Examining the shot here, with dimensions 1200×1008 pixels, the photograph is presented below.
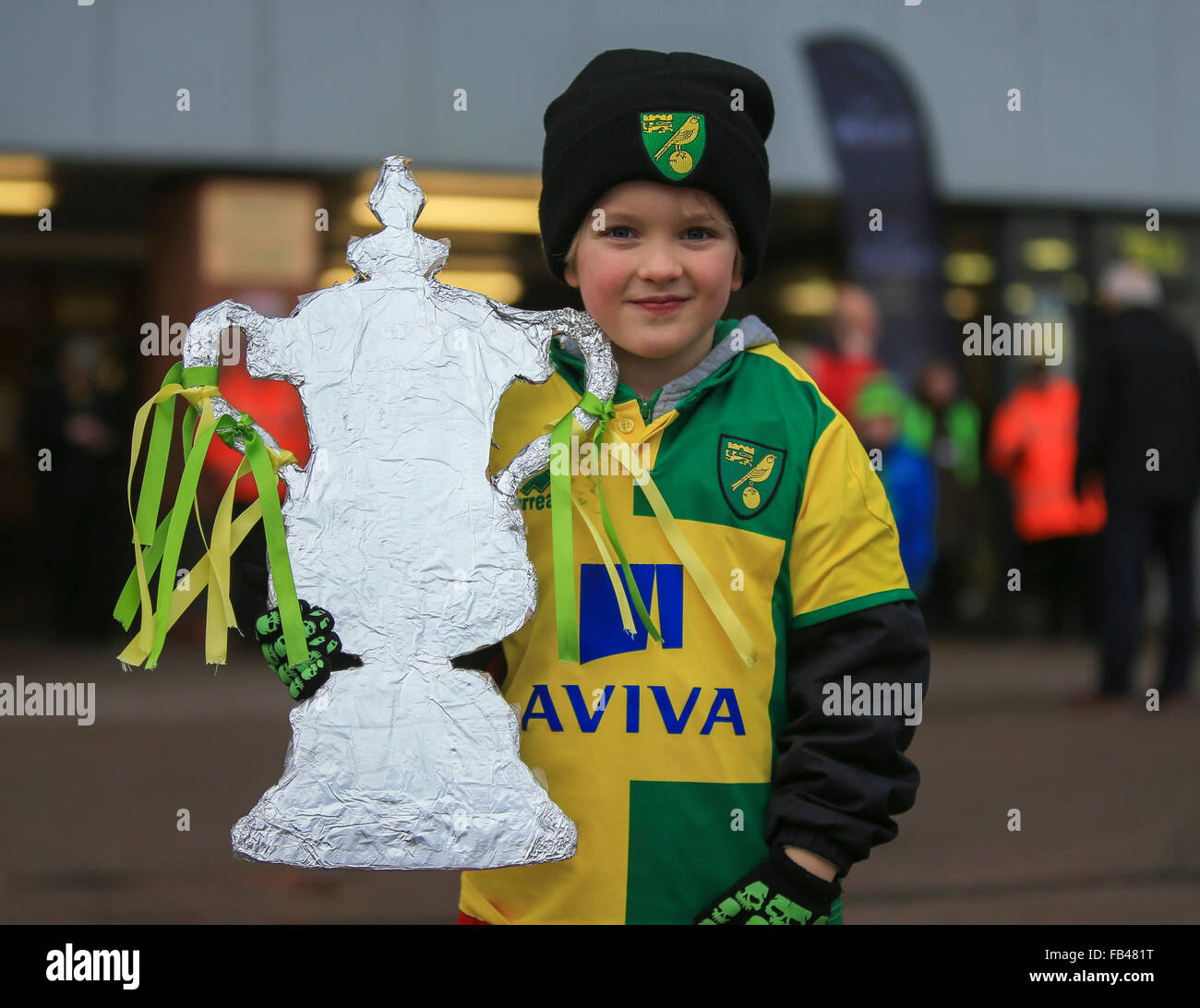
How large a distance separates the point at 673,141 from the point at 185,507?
0.78m

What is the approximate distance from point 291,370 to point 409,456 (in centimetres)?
19

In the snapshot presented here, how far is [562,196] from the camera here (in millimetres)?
1875

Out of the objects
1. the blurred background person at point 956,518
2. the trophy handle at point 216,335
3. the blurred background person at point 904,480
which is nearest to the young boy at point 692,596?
the trophy handle at point 216,335

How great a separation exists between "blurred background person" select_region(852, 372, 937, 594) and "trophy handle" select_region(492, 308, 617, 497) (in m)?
3.87

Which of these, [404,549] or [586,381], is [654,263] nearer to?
[586,381]

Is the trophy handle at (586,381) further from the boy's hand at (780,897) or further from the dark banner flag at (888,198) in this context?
→ the dark banner flag at (888,198)

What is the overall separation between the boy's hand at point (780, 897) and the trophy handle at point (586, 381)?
0.57 m

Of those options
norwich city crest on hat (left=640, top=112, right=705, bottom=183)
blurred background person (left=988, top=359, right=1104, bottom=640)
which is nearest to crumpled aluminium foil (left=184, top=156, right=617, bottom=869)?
norwich city crest on hat (left=640, top=112, right=705, bottom=183)

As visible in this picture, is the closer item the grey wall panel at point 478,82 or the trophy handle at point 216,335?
the trophy handle at point 216,335

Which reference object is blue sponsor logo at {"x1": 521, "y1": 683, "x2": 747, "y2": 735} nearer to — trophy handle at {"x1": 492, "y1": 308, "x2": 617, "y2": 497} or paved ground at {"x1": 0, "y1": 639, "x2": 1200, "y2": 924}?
trophy handle at {"x1": 492, "y1": 308, "x2": 617, "y2": 497}

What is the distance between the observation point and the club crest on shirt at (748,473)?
1801mm

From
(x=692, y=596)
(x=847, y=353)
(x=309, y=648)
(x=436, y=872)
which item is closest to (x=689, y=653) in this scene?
(x=692, y=596)

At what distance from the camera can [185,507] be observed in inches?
71.4
